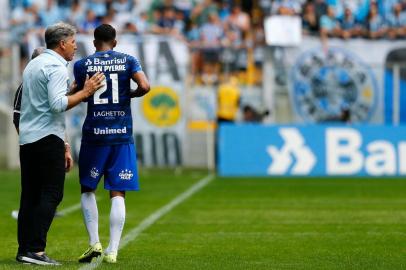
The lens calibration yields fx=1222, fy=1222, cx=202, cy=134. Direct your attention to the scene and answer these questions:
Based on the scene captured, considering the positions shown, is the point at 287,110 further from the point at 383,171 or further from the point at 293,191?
the point at 293,191

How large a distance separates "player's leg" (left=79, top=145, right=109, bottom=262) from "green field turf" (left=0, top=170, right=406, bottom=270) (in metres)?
0.20

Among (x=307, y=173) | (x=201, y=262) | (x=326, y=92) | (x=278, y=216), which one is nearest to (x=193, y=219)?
(x=278, y=216)

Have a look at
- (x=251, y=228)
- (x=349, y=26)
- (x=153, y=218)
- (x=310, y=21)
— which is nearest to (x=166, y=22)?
(x=310, y=21)

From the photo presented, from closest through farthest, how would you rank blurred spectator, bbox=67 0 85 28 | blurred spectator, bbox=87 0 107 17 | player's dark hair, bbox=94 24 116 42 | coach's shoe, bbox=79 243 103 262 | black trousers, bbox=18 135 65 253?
black trousers, bbox=18 135 65 253
player's dark hair, bbox=94 24 116 42
coach's shoe, bbox=79 243 103 262
blurred spectator, bbox=67 0 85 28
blurred spectator, bbox=87 0 107 17

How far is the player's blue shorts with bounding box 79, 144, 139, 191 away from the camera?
9695 millimetres

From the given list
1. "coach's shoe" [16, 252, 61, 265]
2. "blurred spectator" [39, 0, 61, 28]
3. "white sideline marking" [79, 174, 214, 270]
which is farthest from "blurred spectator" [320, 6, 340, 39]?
"coach's shoe" [16, 252, 61, 265]

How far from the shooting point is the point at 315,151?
2453 cm

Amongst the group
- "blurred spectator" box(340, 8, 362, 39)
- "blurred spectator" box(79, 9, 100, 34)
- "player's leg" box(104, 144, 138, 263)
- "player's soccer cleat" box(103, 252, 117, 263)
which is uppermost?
"blurred spectator" box(79, 9, 100, 34)

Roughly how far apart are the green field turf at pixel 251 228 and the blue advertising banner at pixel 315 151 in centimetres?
267

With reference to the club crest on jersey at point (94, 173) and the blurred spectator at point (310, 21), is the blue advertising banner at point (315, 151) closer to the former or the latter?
the blurred spectator at point (310, 21)

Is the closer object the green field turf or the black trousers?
the black trousers

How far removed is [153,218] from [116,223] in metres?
4.75

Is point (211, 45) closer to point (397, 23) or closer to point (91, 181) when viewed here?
point (397, 23)

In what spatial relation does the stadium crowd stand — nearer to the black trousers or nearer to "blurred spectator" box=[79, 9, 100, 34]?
"blurred spectator" box=[79, 9, 100, 34]
